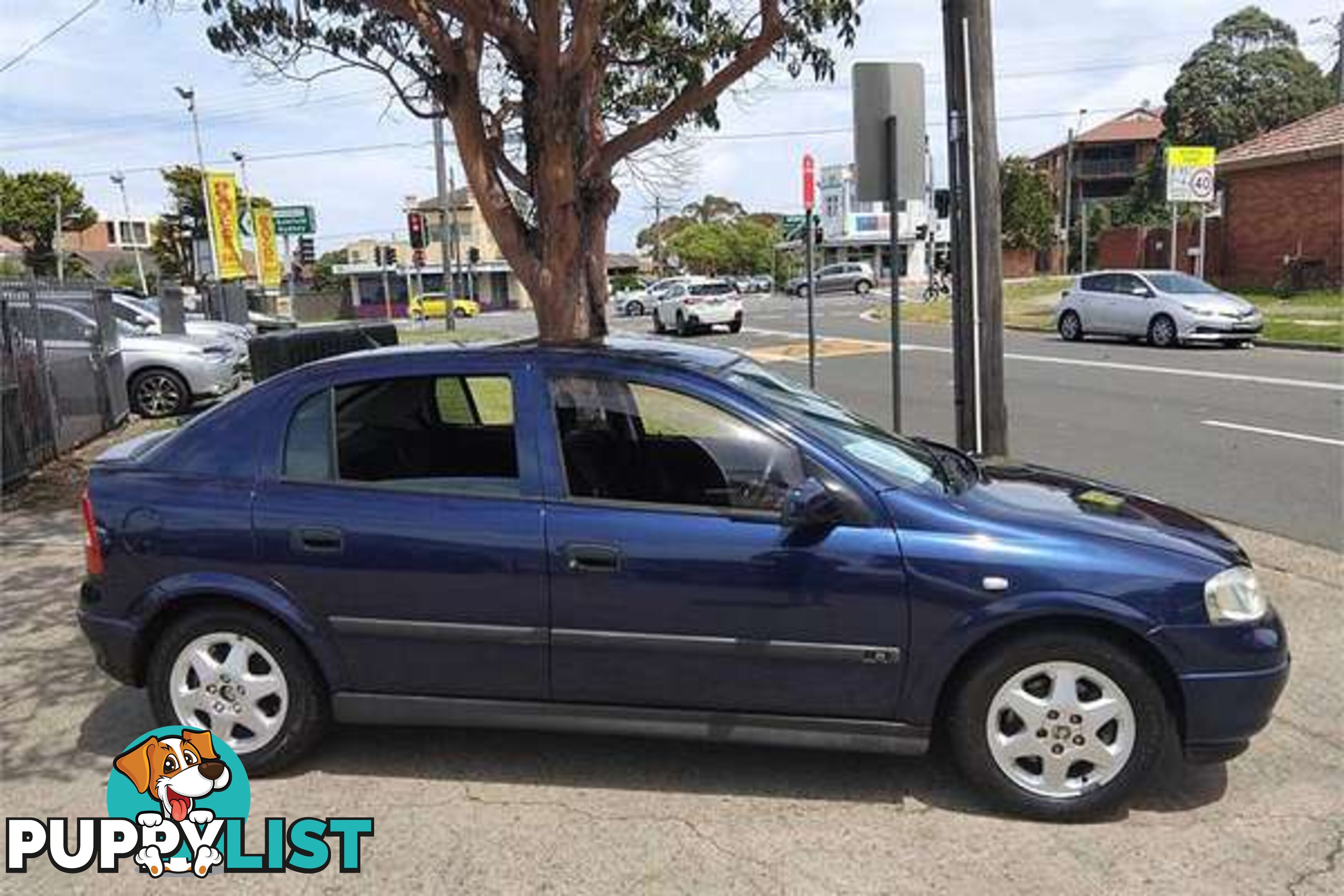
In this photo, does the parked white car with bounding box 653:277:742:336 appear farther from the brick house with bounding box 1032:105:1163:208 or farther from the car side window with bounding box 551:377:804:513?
the brick house with bounding box 1032:105:1163:208

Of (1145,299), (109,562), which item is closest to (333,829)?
(109,562)

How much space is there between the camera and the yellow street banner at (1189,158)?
82.5 feet

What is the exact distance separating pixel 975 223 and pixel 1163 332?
16099mm

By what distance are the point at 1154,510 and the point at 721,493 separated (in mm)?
1595

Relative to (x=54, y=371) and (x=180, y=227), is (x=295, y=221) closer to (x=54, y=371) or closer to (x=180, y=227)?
(x=54, y=371)

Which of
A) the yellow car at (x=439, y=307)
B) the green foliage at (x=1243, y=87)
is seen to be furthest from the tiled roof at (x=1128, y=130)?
the yellow car at (x=439, y=307)

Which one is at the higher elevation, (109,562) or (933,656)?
(109,562)

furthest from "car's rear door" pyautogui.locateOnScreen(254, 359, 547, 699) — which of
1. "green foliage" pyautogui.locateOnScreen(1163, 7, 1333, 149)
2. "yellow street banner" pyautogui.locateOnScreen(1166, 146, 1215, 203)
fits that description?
"green foliage" pyautogui.locateOnScreen(1163, 7, 1333, 149)

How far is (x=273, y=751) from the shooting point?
13.5 feet

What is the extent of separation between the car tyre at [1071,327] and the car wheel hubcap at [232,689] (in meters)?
21.6

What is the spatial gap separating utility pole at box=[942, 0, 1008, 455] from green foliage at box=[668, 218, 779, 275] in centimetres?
9854

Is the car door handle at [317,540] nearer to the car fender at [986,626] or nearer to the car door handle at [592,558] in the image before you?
the car door handle at [592,558]

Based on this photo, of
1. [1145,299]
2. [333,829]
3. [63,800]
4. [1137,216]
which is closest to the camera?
[333,829]

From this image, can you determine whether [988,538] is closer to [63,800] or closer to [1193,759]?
[1193,759]
